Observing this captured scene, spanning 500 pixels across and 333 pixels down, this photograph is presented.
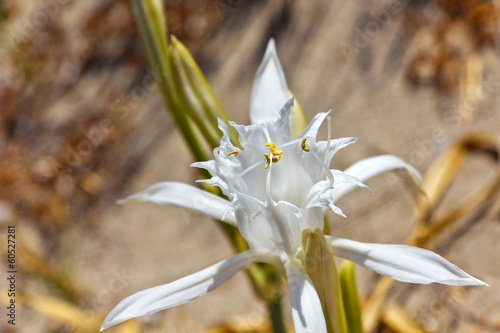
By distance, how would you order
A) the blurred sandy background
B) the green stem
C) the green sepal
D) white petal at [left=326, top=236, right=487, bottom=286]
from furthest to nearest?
the blurred sandy background → the green stem → the green sepal → white petal at [left=326, top=236, right=487, bottom=286]

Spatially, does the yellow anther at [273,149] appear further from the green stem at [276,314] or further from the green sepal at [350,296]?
the green stem at [276,314]

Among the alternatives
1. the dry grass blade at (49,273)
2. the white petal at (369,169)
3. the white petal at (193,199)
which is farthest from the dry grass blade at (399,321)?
the dry grass blade at (49,273)

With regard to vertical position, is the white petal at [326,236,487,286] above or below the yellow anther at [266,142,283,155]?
below

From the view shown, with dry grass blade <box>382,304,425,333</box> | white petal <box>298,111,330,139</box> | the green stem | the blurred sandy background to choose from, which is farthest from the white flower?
the blurred sandy background

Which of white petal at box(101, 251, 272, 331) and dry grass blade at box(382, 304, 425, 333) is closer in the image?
white petal at box(101, 251, 272, 331)

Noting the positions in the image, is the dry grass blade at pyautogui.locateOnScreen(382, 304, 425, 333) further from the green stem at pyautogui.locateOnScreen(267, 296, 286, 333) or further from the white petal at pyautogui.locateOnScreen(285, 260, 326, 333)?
the white petal at pyautogui.locateOnScreen(285, 260, 326, 333)

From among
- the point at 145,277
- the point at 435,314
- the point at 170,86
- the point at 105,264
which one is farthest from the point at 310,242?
the point at 105,264
